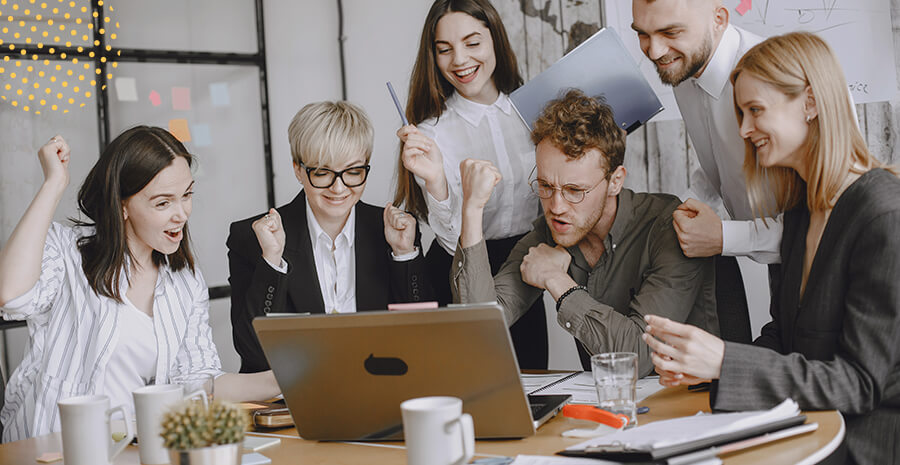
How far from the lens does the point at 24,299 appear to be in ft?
6.47

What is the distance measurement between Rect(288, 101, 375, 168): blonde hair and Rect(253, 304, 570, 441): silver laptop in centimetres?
101

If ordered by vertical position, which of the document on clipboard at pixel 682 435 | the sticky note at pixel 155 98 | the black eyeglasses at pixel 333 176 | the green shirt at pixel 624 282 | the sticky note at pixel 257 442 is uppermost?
the sticky note at pixel 155 98

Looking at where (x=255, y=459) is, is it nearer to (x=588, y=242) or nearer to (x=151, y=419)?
(x=151, y=419)

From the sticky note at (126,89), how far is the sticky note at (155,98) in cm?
7

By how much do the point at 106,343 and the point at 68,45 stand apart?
6.05ft

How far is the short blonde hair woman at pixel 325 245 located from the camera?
91.0 inches

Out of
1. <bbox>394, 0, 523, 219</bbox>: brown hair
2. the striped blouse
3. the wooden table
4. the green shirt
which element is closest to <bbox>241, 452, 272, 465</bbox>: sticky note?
the wooden table

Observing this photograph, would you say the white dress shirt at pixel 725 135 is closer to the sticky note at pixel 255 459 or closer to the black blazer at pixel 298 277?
the black blazer at pixel 298 277

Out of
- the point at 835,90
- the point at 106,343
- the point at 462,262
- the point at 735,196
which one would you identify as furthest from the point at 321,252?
the point at 835,90

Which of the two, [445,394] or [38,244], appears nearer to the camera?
[445,394]

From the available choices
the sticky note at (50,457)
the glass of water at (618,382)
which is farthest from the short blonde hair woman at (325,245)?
the glass of water at (618,382)

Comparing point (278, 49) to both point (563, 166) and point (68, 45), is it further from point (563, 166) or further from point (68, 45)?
point (563, 166)

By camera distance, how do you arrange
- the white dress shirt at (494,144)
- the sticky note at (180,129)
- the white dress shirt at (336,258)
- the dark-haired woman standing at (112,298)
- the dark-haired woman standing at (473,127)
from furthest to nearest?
the sticky note at (180,129) → the white dress shirt at (494,144) → the dark-haired woman standing at (473,127) → the white dress shirt at (336,258) → the dark-haired woman standing at (112,298)

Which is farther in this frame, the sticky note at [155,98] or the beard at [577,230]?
the sticky note at [155,98]
